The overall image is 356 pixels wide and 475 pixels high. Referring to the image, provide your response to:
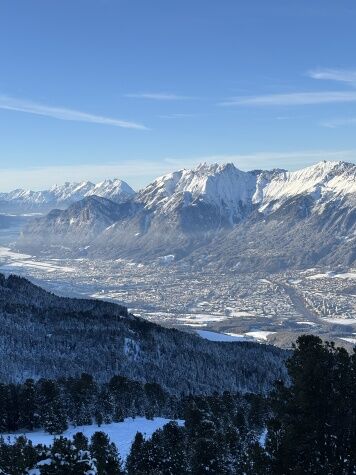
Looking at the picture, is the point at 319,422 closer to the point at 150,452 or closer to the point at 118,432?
the point at 150,452

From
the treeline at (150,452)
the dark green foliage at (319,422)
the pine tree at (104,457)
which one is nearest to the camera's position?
the dark green foliage at (319,422)

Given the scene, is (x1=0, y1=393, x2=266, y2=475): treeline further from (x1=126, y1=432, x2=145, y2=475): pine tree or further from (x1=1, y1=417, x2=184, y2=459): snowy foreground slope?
(x1=1, y1=417, x2=184, y2=459): snowy foreground slope

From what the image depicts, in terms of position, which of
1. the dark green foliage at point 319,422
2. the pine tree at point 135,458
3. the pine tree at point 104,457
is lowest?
the pine tree at point 135,458

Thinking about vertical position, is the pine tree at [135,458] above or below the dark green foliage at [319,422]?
below

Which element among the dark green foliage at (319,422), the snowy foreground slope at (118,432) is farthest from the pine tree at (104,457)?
the dark green foliage at (319,422)

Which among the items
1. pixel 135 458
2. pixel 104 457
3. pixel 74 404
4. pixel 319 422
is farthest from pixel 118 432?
pixel 319 422

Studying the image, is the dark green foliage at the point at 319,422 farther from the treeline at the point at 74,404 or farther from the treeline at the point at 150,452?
the treeline at the point at 74,404

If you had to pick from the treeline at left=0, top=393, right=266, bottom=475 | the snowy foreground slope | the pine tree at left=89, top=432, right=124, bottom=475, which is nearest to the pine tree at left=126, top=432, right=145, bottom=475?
the treeline at left=0, top=393, right=266, bottom=475
